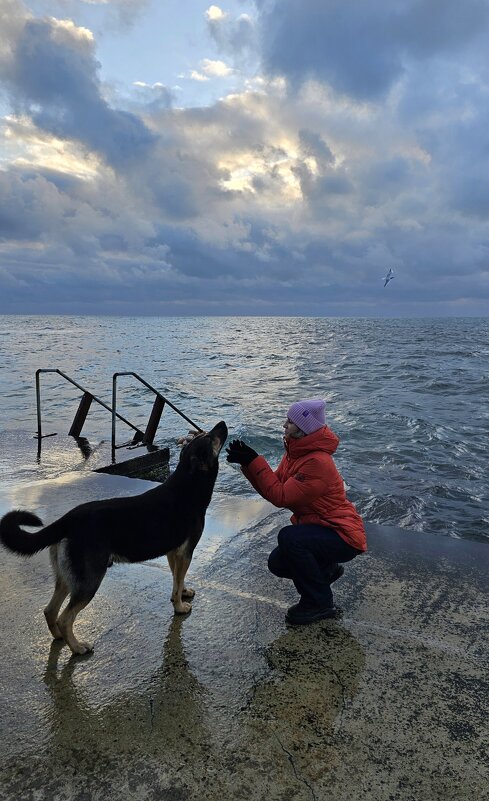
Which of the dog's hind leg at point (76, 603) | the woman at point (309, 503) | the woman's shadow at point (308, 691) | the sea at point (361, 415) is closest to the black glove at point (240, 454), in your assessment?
the woman at point (309, 503)

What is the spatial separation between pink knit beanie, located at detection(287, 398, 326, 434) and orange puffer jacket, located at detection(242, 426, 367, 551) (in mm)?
63

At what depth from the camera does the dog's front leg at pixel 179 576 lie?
3615 mm

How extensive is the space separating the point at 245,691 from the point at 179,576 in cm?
98

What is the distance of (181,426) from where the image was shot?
577 inches

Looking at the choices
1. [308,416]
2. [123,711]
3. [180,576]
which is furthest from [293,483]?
[123,711]

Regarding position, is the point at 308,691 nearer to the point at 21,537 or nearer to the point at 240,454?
the point at 240,454

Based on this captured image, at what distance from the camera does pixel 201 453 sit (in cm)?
358

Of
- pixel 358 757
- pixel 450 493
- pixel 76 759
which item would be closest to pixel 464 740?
pixel 358 757

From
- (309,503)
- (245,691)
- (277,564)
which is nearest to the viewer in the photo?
(245,691)

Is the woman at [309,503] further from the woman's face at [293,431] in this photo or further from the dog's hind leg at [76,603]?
the dog's hind leg at [76,603]

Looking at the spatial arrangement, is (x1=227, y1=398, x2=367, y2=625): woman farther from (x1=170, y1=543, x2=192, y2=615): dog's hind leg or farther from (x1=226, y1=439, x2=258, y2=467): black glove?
(x1=170, y1=543, x2=192, y2=615): dog's hind leg

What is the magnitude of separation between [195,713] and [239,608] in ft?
3.62

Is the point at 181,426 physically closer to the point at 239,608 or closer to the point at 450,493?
the point at 450,493

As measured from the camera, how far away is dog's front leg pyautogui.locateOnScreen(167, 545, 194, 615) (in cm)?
362
